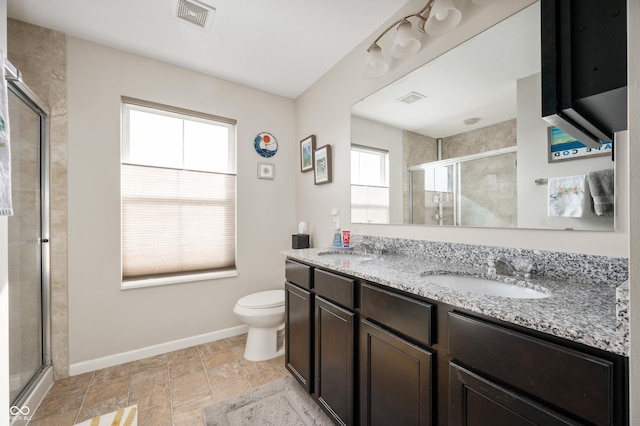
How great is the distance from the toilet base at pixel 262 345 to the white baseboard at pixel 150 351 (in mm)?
450

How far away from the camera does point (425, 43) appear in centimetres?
161

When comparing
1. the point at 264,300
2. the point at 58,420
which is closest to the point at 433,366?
the point at 264,300

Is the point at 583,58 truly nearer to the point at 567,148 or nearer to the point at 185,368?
the point at 567,148

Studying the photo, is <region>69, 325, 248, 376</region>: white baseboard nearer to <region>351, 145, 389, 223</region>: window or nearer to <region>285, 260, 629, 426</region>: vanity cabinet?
<region>285, 260, 629, 426</region>: vanity cabinet

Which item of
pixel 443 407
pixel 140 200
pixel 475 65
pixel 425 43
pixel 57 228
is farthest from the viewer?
pixel 140 200

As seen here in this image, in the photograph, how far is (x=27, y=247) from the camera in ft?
5.59

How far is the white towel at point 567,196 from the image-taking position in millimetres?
1058

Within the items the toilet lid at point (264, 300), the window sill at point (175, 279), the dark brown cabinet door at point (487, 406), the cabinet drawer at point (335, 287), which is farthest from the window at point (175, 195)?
the dark brown cabinet door at point (487, 406)

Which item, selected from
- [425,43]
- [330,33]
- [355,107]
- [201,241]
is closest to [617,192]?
[425,43]

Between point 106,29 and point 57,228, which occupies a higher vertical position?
point 106,29

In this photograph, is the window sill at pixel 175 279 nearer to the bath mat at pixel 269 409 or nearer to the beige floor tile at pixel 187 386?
the beige floor tile at pixel 187 386

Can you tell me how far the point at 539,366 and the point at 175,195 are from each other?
2.64 meters

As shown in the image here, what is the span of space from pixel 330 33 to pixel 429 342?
83.6 inches

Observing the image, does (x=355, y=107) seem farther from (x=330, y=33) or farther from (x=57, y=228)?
(x=57, y=228)
